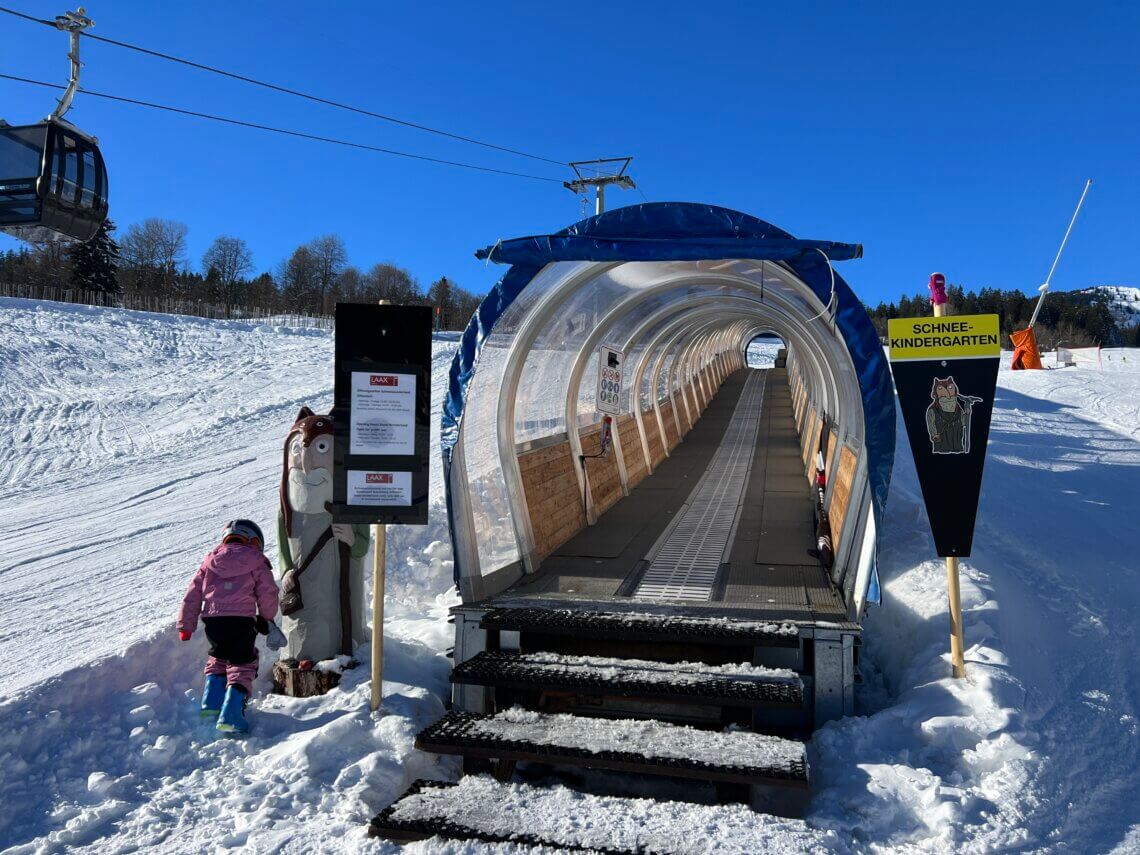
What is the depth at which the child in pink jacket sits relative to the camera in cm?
475

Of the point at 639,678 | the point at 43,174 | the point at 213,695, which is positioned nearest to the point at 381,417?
the point at 213,695

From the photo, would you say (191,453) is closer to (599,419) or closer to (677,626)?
(599,419)

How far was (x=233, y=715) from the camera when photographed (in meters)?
4.55

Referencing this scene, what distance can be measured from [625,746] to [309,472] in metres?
2.66

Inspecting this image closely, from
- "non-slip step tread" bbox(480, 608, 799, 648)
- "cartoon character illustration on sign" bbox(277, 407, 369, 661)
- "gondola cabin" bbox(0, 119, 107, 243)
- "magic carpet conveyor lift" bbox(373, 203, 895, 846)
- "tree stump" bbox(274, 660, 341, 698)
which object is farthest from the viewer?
"gondola cabin" bbox(0, 119, 107, 243)

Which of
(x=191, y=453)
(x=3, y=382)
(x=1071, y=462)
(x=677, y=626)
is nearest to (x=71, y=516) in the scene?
(x=191, y=453)

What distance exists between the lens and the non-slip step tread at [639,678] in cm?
448

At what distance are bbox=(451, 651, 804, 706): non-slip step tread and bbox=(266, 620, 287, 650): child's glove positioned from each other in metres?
1.10

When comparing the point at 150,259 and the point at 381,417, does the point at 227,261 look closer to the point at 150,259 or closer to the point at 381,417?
the point at 150,259

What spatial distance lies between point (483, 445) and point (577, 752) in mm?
2784

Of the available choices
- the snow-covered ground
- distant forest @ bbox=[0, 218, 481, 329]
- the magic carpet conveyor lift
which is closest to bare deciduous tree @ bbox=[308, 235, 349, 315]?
distant forest @ bbox=[0, 218, 481, 329]

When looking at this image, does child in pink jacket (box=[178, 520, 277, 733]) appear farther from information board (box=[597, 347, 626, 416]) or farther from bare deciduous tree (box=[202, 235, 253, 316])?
bare deciduous tree (box=[202, 235, 253, 316])

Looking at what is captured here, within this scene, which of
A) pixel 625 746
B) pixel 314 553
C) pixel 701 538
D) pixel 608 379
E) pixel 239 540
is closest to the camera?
pixel 625 746

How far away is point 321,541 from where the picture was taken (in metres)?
5.27
